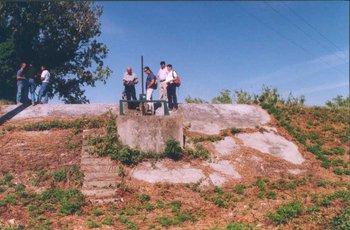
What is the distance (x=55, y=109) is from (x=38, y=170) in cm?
427

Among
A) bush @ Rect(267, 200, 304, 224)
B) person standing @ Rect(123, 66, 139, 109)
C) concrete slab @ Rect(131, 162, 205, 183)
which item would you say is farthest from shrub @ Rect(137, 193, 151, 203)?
person standing @ Rect(123, 66, 139, 109)

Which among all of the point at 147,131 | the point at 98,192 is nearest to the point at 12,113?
the point at 147,131

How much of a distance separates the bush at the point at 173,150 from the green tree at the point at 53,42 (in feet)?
40.5

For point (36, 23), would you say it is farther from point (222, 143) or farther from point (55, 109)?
point (222, 143)

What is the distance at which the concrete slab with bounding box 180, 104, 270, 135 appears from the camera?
13.8 metres

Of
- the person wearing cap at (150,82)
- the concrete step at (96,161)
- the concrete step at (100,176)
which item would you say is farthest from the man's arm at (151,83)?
the concrete step at (100,176)

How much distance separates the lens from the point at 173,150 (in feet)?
37.3

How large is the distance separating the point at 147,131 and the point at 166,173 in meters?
1.54

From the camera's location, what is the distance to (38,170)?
34.0ft

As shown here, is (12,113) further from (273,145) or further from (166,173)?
(273,145)

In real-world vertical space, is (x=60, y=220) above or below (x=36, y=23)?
below

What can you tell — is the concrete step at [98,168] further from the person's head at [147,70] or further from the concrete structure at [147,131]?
the person's head at [147,70]

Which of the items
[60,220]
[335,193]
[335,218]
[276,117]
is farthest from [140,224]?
[276,117]

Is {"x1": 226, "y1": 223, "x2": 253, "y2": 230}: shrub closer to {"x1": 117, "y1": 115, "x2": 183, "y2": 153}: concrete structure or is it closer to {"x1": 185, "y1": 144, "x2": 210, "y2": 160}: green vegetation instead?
{"x1": 185, "y1": 144, "x2": 210, "y2": 160}: green vegetation
